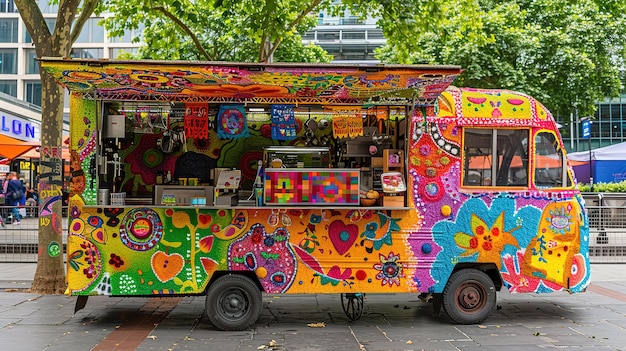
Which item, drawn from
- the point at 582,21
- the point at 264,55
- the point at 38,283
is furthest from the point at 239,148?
the point at 582,21

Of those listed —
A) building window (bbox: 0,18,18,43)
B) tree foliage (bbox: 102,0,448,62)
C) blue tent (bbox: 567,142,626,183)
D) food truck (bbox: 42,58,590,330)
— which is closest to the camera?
food truck (bbox: 42,58,590,330)

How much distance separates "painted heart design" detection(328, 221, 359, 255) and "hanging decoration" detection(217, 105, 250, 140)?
5.77 ft

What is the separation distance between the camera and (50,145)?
1002 centimetres

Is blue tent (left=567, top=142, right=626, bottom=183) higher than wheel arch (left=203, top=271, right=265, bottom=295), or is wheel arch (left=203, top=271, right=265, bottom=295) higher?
blue tent (left=567, top=142, right=626, bottom=183)

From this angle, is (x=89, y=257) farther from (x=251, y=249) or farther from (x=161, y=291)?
(x=251, y=249)

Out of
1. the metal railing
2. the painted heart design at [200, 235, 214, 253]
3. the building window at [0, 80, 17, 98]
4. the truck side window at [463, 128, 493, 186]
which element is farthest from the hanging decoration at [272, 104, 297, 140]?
the building window at [0, 80, 17, 98]

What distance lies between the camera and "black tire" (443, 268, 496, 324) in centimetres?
805

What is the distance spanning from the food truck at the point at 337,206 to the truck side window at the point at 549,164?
0.02 m

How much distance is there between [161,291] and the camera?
7.75 meters

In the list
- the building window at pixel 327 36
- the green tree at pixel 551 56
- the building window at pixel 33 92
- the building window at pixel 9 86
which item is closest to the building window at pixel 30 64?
the building window at pixel 33 92

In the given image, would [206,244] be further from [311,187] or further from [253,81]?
[253,81]

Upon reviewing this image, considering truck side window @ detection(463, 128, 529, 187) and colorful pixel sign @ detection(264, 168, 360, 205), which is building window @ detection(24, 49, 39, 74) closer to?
colorful pixel sign @ detection(264, 168, 360, 205)

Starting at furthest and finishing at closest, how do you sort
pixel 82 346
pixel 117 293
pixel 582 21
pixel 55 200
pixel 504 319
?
pixel 582 21 → pixel 55 200 → pixel 504 319 → pixel 117 293 → pixel 82 346

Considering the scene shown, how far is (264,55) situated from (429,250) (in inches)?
312
